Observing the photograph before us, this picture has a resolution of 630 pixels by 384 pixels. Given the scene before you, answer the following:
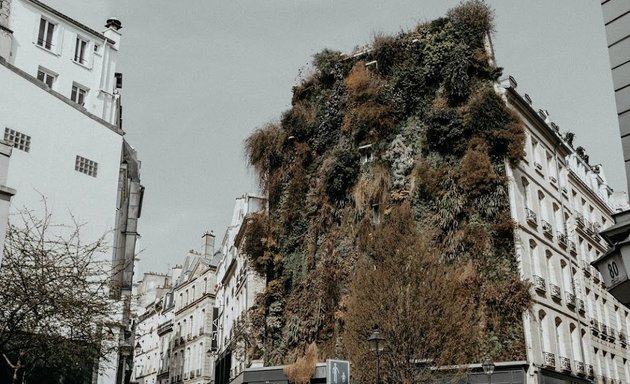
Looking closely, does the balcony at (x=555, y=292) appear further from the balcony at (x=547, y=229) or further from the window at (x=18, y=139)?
the window at (x=18, y=139)

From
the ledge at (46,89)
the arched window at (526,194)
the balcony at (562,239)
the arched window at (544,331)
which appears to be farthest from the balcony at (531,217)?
the ledge at (46,89)

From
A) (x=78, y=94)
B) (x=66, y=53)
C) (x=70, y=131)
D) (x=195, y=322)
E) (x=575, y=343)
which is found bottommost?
(x=575, y=343)

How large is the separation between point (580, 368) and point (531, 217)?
667 centimetres

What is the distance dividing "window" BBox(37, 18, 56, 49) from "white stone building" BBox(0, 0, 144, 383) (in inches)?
1.8

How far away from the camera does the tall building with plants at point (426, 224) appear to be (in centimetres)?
2327

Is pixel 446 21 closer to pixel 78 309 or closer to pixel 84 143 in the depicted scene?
pixel 84 143

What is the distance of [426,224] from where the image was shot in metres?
26.8

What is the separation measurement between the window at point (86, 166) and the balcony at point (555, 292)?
63.7 ft

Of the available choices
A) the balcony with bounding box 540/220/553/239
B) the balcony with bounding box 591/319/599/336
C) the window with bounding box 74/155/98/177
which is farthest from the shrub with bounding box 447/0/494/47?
the window with bounding box 74/155/98/177

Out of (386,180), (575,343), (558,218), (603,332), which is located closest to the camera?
(575,343)

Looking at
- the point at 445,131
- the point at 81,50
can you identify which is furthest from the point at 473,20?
the point at 81,50

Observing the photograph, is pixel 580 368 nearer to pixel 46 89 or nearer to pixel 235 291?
pixel 235 291

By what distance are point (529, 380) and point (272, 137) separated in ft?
55.0

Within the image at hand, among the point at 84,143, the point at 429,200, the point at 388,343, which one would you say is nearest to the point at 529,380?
the point at 388,343
